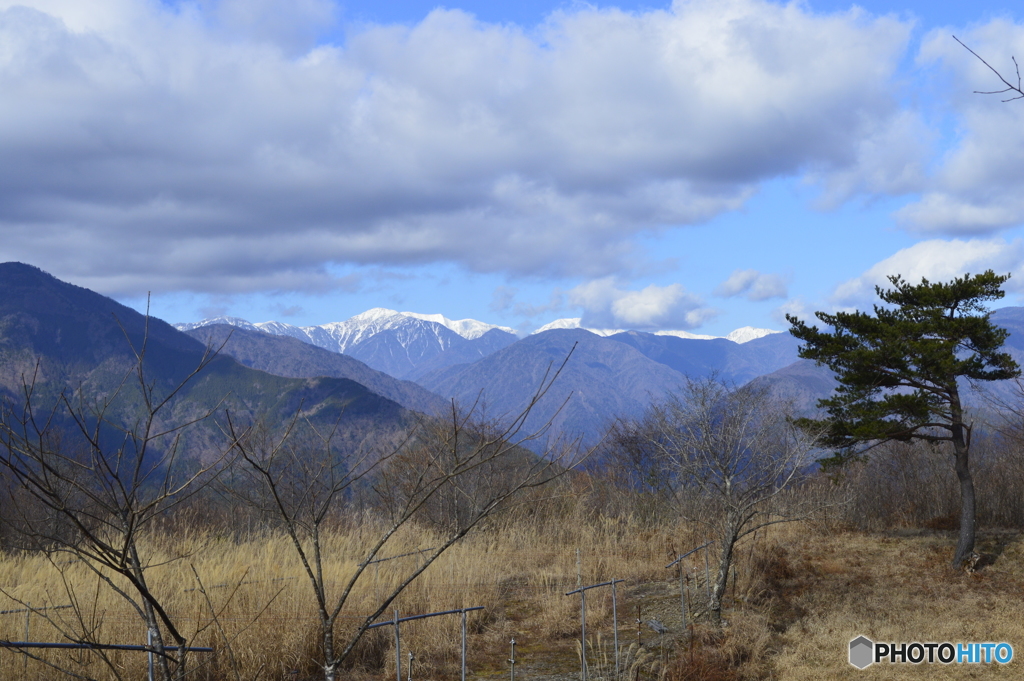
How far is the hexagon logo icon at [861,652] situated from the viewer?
8.95m

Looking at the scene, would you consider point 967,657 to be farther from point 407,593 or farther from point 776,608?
point 407,593

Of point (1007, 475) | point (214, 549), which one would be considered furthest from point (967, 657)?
point (1007, 475)

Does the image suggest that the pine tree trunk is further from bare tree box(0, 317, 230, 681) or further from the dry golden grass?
bare tree box(0, 317, 230, 681)

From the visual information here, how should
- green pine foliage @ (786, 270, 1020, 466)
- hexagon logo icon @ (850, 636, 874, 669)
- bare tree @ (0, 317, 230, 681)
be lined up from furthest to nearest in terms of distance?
green pine foliage @ (786, 270, 1020, 466), hexagon logo icon @ (850, 636, 874, 669), bare tree @ (0, 317, 230, 681)

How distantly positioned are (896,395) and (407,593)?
10403 mm

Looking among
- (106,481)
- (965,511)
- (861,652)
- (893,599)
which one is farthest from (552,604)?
(965,511)

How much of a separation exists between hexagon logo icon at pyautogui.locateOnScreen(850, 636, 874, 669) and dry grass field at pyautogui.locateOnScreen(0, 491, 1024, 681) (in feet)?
0.47

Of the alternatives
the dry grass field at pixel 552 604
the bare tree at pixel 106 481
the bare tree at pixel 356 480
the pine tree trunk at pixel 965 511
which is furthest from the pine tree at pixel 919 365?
the bare tree at pixel 106 481

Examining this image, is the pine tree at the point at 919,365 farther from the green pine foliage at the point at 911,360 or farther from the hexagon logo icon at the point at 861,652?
→ the hexagon logo icon at the point at 861,652

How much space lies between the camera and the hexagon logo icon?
8.95 metres

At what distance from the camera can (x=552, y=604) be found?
10.2 m

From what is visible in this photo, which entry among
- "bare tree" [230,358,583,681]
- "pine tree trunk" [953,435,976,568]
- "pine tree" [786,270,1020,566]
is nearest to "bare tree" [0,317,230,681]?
"bare tree" [230,358,583,681]

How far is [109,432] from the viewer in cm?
14188

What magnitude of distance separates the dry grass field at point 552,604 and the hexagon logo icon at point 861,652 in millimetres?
142
